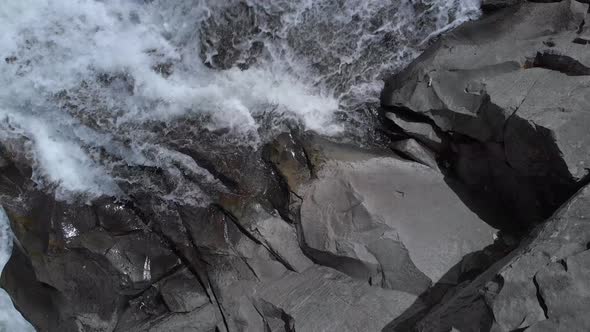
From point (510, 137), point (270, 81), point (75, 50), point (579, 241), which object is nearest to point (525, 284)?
point (579, 241)

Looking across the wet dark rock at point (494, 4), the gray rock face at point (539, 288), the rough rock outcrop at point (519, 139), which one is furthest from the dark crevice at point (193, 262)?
the wet dark rock at point (494, 4)

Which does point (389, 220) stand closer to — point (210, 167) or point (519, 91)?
point (519, 91)

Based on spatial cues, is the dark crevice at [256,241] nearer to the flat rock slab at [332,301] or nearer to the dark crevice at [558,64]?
the flat rock slab at [332,301]

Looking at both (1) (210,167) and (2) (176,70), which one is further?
(2) (176,70)

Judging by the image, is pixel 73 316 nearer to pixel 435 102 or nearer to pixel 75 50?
pixel 75 50

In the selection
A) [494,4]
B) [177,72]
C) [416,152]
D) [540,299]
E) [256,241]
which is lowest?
[540,299]

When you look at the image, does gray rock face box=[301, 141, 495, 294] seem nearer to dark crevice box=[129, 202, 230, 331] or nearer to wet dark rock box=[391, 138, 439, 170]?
wet dark rock box=[391, 138, 439, 170]

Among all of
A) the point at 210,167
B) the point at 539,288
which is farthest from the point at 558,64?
the point at 210,167
